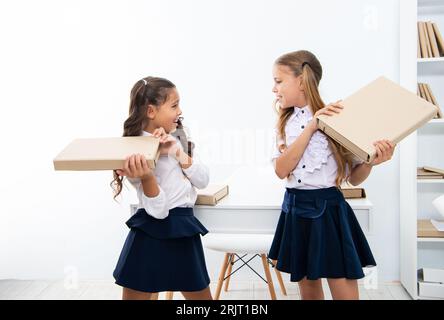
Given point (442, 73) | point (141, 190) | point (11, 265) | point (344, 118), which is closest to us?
point (344, 118)

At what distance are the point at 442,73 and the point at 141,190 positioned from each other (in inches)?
77.4

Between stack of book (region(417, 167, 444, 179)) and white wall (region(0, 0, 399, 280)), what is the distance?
0.21 metres

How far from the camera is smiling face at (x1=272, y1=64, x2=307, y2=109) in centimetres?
149

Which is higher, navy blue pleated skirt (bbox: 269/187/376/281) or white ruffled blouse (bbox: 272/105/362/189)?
white ruffled blouse (bbox: 272/105/362/189)

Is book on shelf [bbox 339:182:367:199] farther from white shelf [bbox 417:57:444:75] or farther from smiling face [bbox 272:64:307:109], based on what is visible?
white shelf [bbox 417:57:444:75]

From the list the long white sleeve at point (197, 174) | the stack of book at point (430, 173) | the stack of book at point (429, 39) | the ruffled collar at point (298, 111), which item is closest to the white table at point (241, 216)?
the long white sleeve at point (197, 174)

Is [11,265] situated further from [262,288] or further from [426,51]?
[426,51]

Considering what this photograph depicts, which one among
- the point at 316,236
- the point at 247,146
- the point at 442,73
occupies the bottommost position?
the point at 316,236

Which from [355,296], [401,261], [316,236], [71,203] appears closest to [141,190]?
[316,236]


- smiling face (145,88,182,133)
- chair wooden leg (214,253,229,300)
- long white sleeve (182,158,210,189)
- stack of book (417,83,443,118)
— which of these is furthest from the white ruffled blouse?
stack of book (417,83,443,118)

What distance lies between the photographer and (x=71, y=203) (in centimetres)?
301

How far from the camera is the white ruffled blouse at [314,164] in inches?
58.1

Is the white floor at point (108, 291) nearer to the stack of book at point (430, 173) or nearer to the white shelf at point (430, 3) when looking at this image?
the stack of book at point (430, 173)

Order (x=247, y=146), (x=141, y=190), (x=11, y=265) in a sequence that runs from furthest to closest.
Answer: (x=11, y=265), (x=247, y=146), (x=141, y=190)
